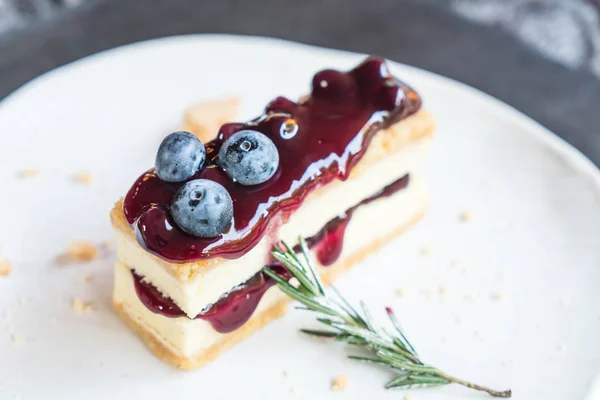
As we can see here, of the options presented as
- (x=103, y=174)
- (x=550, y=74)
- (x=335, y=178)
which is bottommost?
(x=335, y=178)

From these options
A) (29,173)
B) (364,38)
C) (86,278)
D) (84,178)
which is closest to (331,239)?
(86,278)

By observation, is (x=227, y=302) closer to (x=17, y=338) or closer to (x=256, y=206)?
(x=256, y=206)

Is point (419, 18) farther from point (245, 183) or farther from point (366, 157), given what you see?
point (245, 183)

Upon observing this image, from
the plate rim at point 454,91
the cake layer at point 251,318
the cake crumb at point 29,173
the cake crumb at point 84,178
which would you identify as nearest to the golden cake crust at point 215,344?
the cake layer at point 251,318

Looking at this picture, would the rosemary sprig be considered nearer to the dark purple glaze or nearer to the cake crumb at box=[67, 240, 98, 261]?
the dark purple glaze

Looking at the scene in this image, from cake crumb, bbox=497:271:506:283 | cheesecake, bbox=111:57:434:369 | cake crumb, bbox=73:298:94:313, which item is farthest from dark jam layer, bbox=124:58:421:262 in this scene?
cake crumb, bbox=497:271:506:283

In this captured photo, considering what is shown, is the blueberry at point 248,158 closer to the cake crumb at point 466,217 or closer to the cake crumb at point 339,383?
the cake crumb at point 339,383

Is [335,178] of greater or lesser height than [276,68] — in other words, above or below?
below

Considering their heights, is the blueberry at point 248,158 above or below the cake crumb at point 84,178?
below

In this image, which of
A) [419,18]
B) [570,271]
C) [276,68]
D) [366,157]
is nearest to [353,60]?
[276,68]
